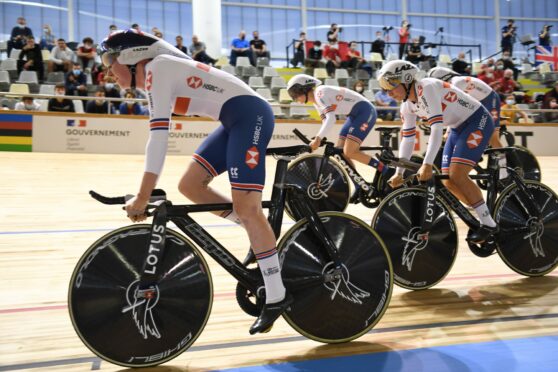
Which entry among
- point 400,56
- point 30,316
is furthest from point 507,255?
point 400,56

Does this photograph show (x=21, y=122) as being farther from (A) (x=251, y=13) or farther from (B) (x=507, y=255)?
(A) (x=251, y=13)

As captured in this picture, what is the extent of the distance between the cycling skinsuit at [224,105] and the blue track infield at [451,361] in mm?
822

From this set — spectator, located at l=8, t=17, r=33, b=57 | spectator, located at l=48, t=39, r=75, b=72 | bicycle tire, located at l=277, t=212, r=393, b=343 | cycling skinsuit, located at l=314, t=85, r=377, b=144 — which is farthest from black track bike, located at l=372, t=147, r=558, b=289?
spectator, located at l=8, t=17, r=33, b=57

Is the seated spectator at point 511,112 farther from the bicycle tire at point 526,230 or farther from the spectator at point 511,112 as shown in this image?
the bicycle tire at point 526,230

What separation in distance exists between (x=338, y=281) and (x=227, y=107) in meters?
0.96

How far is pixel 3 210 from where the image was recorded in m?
6.12

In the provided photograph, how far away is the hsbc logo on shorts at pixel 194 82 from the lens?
249 centimetres

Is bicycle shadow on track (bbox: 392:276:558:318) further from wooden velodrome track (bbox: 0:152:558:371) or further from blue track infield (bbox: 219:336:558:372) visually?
blue track infield (bbox: 219:336:558:372)

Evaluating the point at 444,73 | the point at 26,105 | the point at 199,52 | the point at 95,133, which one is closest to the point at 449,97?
the point at 444,73

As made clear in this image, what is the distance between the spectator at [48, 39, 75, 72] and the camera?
1236cm

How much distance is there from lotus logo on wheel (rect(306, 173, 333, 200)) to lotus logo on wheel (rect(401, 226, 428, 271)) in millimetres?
2414

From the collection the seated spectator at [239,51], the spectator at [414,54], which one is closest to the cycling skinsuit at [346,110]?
the seated spectator at [239,51]

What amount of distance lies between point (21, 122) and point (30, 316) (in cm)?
851

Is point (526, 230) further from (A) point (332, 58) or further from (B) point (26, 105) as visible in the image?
(A) point (332, 58)
